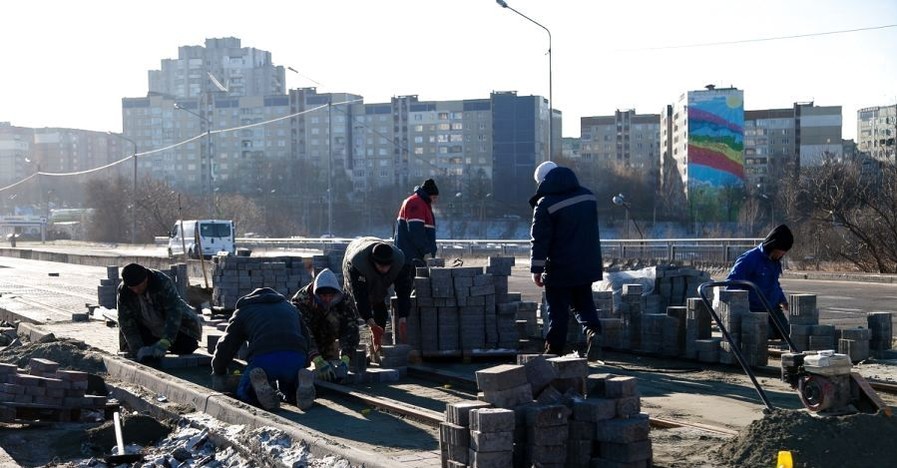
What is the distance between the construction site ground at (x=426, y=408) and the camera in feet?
23.4

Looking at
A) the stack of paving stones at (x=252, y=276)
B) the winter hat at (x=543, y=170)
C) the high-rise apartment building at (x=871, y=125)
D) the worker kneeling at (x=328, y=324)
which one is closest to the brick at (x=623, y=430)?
the winter hat at (x=543, y=170)

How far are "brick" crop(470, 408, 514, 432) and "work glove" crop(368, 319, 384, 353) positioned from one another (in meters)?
5.45

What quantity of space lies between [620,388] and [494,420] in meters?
0.80

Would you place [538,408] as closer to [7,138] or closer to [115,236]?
[115,236]

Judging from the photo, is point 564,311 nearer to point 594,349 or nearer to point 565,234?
point 565,234

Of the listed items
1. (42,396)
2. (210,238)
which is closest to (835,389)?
(42,396)

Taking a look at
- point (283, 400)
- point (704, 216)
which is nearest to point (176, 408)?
point (283, 400)

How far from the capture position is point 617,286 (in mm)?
15188

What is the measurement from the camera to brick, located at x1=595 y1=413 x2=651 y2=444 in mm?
5992

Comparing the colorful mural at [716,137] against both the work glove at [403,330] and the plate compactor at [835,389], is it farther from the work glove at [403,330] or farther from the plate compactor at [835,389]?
the plate compactor at [835,389]

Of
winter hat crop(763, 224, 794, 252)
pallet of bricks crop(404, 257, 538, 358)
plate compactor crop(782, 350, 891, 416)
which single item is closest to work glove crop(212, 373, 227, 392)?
pallet of bricks crop(404, 257, 538, 358)

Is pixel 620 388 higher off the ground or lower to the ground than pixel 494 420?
higher

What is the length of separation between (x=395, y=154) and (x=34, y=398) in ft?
391

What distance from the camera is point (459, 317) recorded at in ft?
38.4
